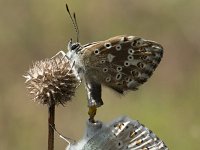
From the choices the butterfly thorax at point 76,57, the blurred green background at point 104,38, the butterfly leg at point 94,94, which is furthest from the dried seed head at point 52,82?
the blurred green background at point 104,38

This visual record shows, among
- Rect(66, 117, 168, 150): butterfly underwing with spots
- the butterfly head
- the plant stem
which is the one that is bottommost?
Rect(66, 117, 168, 150): butterfly underwing with spots

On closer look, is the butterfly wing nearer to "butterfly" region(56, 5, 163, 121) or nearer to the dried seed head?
"butterfly" region(56, 5, 163, 121)

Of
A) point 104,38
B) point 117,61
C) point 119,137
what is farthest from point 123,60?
point 104,38

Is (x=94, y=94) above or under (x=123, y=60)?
under

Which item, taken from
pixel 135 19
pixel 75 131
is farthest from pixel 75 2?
pixel 75 131

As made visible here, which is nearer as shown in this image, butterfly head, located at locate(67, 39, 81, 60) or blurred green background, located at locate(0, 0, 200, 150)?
butterfly head, located at locate(67, 39, 81, 60)

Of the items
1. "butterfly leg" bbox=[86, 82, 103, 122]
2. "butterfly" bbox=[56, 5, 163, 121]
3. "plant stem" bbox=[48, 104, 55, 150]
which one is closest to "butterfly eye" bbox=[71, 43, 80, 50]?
"butterfly" bbox=[56, 5, 163, 121]

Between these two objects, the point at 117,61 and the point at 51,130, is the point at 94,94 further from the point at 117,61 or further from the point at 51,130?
the point at 51,130
